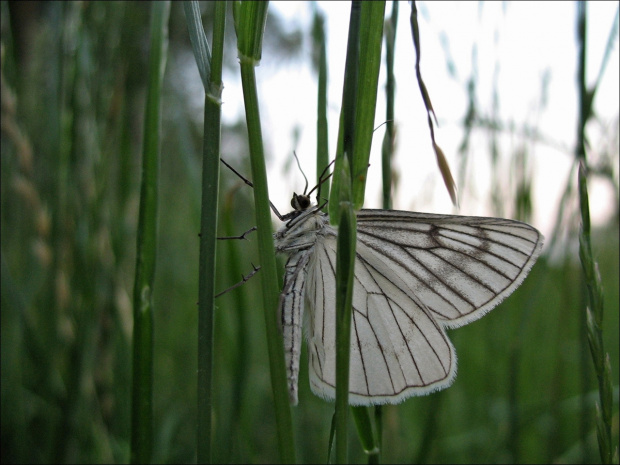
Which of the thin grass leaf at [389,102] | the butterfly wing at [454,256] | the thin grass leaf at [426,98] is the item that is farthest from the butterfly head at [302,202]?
the thin grass leaf at [426,98]

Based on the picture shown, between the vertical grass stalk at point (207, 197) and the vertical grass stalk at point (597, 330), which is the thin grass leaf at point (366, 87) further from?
the vertical grass stalk at point (597, 330)

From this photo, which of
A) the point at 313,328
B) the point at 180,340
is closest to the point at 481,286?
the point at 313,328

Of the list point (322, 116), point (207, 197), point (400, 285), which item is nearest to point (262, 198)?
point (207, 197)

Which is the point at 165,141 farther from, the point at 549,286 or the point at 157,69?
the point at 157,69

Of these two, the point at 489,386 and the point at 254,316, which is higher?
the point at 254,316

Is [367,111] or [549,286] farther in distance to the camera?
[549,286]

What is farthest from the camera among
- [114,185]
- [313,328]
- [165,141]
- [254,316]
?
[165,141]

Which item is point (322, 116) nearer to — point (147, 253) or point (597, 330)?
point (147, 253)
